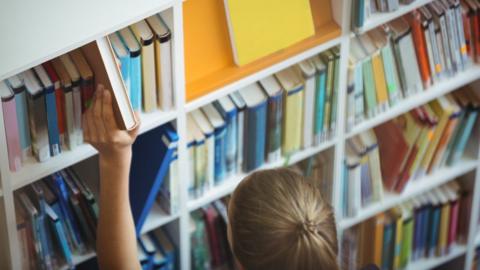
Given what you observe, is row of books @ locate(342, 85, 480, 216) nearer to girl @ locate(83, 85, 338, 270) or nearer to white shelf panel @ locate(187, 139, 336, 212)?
white shelf panel @ locate(187, 139, 336, 212)

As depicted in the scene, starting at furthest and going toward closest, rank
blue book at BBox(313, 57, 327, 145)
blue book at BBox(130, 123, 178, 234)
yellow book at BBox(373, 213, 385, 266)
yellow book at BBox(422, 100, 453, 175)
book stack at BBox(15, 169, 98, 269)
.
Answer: yellow book at BBox(373, 213, 385, 266)
yellow book at BBox(422, 100, 453, 175)
blue book at BBox(313, 57, 327, 145)
blue book at BBox(130, 123, 178, 234)
book stack at BBox(15, 169, 98, 269)

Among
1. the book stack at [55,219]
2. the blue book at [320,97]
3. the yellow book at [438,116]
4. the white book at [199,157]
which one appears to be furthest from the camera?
the yellow book at [438,116]

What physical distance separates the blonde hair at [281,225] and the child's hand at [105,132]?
0.31 meters

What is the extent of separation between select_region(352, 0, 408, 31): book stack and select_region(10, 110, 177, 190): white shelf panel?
60 centimetres

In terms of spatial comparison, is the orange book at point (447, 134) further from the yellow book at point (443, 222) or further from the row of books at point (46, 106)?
the row of books at point (46, 106)

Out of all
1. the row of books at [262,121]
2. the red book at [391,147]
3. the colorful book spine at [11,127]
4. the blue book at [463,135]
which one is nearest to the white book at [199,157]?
the row of books at [262,121]

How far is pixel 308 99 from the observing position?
9.72ft

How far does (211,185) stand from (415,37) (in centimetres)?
73

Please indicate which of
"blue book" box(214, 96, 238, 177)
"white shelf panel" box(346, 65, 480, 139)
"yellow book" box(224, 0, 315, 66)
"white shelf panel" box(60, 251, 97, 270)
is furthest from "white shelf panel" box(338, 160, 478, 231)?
"white shelf panel" box(60, 251, 97, 270)

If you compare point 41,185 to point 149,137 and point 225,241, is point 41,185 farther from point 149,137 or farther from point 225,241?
point 225,241

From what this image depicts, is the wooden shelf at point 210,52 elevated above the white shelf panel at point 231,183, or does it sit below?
above

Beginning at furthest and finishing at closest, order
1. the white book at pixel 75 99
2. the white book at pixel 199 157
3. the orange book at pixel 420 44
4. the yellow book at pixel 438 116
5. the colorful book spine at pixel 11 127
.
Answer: the yellow book at pixel 438 116 → the orange book at pixel 420 44 → the white book at pixel 199 157 → the white book at pixel 75 99 → the colorful book spine at pixel 11 127

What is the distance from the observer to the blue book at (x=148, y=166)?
273 cm

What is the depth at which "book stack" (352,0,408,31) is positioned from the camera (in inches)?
112
